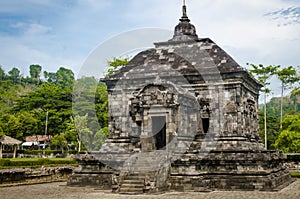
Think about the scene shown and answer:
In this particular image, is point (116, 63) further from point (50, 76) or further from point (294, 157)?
point (50, 76)

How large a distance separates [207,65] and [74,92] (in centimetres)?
4092

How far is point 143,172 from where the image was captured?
18109 millimetres

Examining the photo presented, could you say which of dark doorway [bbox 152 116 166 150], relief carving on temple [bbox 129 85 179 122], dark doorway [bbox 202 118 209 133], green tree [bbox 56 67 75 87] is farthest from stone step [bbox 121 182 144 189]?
green tree [bbox 56 67 75 87]

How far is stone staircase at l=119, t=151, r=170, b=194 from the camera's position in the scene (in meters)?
17.3

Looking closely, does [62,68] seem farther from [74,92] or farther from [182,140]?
[182,140]

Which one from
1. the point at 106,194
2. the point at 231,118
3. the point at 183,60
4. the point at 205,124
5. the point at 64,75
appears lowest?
the point at 106,194

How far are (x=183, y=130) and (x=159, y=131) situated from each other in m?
1.57

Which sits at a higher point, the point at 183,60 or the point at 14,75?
the point at 14,75

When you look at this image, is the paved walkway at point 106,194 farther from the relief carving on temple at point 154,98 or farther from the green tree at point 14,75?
the green tree at point 14,75

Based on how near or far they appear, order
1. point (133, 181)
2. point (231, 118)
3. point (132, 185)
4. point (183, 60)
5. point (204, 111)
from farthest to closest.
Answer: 1. point (183, 60)
2. point (204, 111)
3. point (231, 118)
4. point (133, 181)
5. point (132, 185)

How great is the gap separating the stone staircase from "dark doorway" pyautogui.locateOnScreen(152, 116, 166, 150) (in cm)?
142

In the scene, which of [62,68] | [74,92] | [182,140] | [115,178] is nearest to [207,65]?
[182,140]

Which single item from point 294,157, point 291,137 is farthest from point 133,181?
point 291,137

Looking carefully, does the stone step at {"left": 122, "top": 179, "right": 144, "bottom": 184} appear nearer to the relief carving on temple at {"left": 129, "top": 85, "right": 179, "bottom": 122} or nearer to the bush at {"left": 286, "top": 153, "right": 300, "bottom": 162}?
the relief carving on temple at {"left": 129, "top": 85, "right": 179, "bottom": 122}
